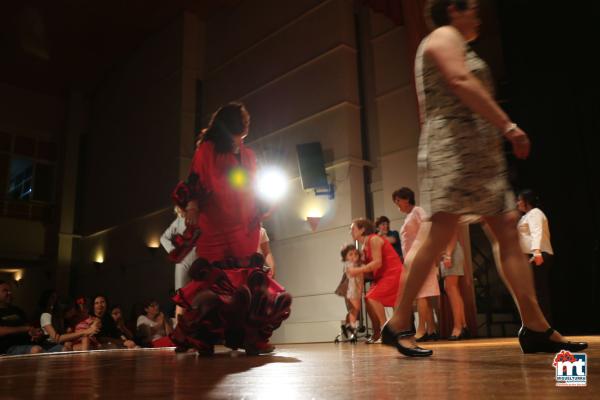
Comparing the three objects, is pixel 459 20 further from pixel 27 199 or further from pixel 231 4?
pixel 27 199

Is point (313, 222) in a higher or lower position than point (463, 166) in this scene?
higher

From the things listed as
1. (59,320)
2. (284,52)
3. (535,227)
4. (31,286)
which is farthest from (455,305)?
(31,286)

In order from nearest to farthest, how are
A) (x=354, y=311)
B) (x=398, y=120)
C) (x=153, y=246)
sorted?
(x=354, y=311) < (x=398, y=120) < (x=153, y=246)

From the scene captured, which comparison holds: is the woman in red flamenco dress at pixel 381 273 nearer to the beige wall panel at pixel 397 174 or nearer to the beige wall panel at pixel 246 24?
the beige wall panel at pixel 397 174

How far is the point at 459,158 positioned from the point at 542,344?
2.28ft

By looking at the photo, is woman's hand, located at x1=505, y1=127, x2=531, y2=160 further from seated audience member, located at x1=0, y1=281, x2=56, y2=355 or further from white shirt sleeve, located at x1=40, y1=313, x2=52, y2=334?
white shirt sleeve, located at x1=40, y1=313, x2=52, y2=334

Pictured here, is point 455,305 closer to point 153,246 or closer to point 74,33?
point 153,246

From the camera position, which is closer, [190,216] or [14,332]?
[190,216]

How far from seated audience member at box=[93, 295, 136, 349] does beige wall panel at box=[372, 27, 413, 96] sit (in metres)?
4.54

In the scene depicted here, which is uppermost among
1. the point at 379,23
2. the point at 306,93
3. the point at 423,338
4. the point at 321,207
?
the point at 379,23

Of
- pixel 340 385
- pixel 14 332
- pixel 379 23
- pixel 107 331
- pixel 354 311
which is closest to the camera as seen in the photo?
pixel 340 385

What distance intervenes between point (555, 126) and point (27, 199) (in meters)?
11.8

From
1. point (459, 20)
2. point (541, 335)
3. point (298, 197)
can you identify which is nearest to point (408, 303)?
point (541, 335)

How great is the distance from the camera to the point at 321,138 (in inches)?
304
